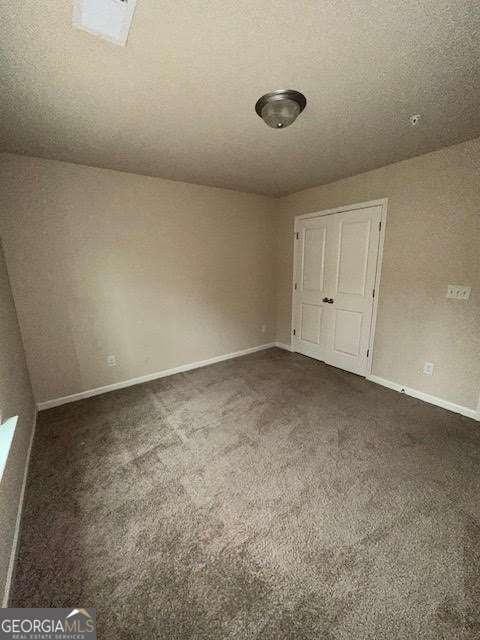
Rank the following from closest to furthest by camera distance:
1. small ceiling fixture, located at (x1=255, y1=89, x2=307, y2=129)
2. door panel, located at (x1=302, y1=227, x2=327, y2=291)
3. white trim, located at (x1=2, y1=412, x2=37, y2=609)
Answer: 1. white trim, located at (x1=2, y1=412, x2=37, y2=609)
2. small ceiling fixture, located at (x1=255, y1=89, x2=307, y2=129)
3. door panel, located at (x1=302, y1=227, x2=327, y2=291)

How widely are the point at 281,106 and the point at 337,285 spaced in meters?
2.22

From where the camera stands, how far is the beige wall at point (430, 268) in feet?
7.17

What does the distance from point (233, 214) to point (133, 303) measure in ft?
6.04

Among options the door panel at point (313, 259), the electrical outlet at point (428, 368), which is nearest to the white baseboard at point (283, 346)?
the door panel at point (313, 259)

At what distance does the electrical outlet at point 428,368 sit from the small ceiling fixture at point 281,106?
2.54 metres

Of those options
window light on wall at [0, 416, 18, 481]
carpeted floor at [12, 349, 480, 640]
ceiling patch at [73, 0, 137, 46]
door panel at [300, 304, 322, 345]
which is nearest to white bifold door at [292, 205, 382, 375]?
door panel at [300, 304, 322, 345]

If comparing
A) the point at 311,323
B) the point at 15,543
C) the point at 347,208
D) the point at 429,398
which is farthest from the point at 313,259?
the point at 15,543

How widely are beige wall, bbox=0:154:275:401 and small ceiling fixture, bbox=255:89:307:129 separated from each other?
174 cm

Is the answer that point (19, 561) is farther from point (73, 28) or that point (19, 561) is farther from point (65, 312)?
point (73, 28)

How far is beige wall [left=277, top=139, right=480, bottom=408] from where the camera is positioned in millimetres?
2186

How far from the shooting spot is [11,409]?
160cm

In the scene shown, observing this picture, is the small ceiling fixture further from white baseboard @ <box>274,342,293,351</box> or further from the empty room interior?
white baseboard @ <box>274,342,293,351</box>

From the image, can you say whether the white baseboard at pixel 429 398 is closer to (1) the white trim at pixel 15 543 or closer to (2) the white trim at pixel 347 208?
(2) the white trim at pixel 347 208

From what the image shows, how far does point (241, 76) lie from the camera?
1.33 meters
